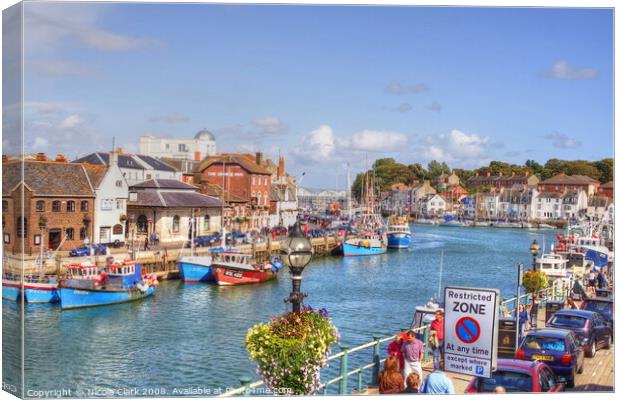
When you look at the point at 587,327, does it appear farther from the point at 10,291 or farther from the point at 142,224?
the point at 142,224

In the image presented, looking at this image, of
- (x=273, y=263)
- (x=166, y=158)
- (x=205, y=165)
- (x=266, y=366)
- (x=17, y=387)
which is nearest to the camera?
(x=266, y=366)

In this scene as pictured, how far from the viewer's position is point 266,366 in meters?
8.66

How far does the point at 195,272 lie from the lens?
32.9 meters

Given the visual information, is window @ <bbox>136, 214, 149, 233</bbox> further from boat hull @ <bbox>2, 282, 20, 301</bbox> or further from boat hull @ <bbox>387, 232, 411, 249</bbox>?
→ boat hull @ <bbox>387, 232, 411, 249</bbox>

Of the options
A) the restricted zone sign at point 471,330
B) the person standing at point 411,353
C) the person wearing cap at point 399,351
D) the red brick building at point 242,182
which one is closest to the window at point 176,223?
the red brick building at point 242,182

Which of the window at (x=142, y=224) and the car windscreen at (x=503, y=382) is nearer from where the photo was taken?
the car windscreen at (x=503, y=382)

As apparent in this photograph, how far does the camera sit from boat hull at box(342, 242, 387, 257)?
5091cm

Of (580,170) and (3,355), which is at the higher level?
(580,170)

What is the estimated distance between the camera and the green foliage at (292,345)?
335 inches

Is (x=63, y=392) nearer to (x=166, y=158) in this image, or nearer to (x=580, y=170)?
(x=166, y=158)

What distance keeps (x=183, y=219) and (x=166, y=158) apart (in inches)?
308

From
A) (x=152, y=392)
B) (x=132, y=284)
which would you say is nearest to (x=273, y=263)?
(x=132, y=284)

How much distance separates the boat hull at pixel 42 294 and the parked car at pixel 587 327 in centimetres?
1632

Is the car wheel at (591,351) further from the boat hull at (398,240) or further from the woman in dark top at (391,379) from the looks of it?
the boat hull at (398,240)
